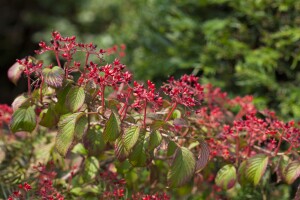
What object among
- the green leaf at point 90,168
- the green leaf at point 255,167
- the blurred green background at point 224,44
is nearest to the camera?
the green leaf at point 255,167

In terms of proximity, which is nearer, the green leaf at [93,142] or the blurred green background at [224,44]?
the green leaf at [93,142]

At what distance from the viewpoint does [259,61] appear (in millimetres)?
2758

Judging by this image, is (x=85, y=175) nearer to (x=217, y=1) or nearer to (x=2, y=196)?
(x=2, y=196)

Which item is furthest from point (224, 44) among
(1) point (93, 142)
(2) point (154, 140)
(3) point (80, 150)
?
(2) point (154, 140)

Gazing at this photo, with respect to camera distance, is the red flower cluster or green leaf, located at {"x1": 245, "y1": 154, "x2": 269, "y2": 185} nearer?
green leaf, located at {"x1": 245, "y1": 154, "x2": 269, "y2": 185}

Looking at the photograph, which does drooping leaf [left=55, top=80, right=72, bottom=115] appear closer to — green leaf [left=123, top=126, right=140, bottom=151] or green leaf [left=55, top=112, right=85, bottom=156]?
green leaf [left=55, top=112, right=85, bottom=156]

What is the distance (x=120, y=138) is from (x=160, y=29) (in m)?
1.96

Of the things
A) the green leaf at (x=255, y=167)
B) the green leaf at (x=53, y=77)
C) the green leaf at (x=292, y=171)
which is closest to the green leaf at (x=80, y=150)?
the green leaf at (x=53, y=77)

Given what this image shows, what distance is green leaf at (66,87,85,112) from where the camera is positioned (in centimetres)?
141

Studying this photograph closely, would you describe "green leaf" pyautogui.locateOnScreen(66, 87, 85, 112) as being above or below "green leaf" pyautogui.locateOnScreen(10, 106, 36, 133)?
above

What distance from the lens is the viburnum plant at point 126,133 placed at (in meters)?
1.41

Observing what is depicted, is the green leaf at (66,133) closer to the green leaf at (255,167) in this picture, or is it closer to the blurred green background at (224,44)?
the green leaf at (255,167)

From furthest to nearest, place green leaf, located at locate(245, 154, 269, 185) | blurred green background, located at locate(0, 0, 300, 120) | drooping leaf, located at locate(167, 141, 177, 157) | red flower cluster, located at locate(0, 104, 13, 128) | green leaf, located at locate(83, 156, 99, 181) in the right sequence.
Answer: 1. blurred green background, located at locate(0, 0, 300, 120)
2. red flower cluster, located at locate(0, 104, 13, 128)
3. green leaf, located at locate(83, 156, 99, 181)
4. green leaf, located at locate(245, 154, 269, 185)
5. drooping leaf, located at locate(167, 141, 177, 157)

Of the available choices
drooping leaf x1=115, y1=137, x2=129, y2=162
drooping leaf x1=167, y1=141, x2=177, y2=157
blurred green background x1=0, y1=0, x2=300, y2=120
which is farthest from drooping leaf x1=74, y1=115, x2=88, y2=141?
blurred green background x1=0, y1=0, x2=300, y2=120
